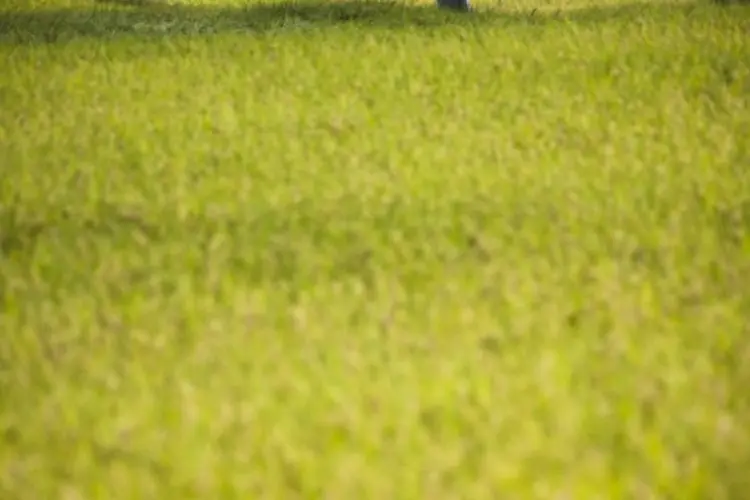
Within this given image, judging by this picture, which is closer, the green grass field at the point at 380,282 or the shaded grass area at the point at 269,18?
the green grass field at the point at 380,282

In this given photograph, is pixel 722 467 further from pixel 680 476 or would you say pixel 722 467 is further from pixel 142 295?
pixel 142 295

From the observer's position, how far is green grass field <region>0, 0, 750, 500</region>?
6.66ft

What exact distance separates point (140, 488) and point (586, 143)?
2698mm

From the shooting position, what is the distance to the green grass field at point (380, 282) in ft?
6.66

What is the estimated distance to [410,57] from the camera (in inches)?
224

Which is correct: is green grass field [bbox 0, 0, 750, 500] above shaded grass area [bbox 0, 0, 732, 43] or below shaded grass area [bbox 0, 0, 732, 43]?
below

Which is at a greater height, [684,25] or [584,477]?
[684,25]

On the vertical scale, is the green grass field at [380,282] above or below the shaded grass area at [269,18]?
below

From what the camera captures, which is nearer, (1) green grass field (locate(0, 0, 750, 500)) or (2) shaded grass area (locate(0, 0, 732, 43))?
(1) green grass field (locate(0, 0, 750, 500))

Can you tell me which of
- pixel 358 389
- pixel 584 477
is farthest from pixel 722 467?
pixel 358 389

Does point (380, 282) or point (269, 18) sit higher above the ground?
point (269, 18)

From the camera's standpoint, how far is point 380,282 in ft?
9.07

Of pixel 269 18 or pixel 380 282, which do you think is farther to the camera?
pixel 269 18

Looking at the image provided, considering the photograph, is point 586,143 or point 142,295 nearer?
point 142,295
